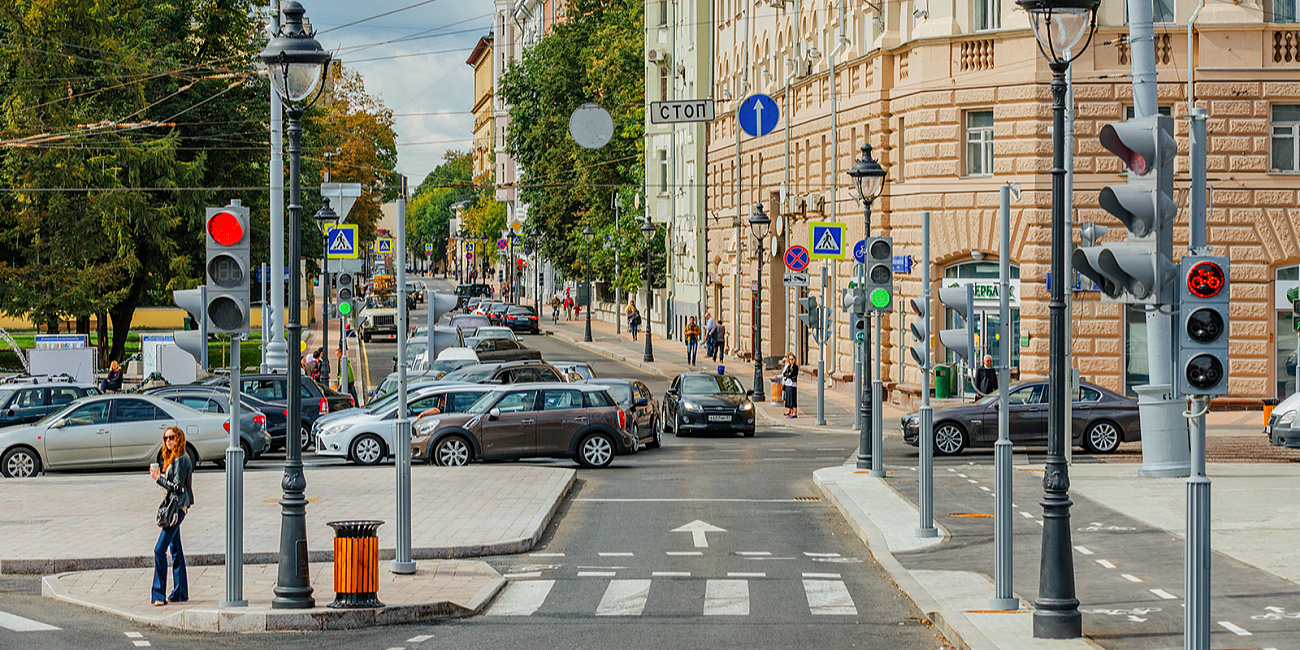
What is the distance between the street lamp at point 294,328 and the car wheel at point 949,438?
17622 millimetres

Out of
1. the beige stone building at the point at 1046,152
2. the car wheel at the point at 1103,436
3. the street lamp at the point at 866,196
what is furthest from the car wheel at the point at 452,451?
the beige stone building at the point at 1046,152

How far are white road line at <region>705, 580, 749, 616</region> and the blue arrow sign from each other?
2065cm

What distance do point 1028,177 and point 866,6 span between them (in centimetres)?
870

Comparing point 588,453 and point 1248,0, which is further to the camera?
point 1248,0

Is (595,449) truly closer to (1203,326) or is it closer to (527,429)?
(527,429)

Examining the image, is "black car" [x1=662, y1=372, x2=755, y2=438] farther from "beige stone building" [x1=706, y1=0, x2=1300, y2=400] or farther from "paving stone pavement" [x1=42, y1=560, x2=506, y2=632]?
"paving stone pavement" [x1=42, y1=560, x2=506, y2=632]

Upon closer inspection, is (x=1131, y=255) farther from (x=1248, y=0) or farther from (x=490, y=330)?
(x=490, y=330)

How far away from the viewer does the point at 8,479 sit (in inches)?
958

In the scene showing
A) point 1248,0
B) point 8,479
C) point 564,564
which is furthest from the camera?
point 1248,0

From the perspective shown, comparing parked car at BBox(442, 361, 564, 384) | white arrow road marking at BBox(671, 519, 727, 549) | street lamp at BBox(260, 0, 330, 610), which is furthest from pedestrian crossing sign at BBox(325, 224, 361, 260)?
street lamp at BBox(260, 0, 330, 610)

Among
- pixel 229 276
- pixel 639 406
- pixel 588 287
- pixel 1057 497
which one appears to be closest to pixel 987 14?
pixel 639 406

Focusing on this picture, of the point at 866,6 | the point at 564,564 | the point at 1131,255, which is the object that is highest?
the point at 866,6

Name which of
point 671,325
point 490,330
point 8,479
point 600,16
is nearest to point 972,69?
point 490,330

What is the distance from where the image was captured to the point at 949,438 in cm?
2881
